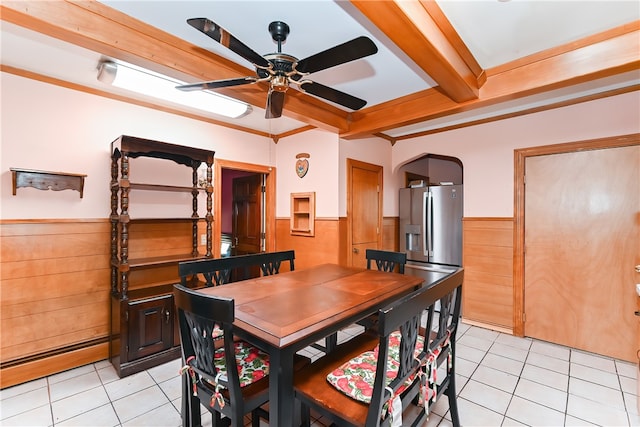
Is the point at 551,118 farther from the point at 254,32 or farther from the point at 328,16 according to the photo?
the point at 254,32

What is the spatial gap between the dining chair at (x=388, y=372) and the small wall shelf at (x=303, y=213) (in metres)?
2.17

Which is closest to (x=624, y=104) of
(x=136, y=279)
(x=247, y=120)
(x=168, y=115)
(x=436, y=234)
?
(x=436, y=234)

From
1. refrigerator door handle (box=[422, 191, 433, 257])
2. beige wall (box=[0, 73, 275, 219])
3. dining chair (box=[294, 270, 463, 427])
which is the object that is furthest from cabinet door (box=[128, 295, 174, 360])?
refrigerator door handle (box=[422, 191, 433, 257])

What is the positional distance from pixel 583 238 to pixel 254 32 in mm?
3533

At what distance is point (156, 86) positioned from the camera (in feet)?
7.95

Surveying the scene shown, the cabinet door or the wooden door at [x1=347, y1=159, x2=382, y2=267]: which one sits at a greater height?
the wooden door at [x1=347, y1=159, x2=382, y2=267]

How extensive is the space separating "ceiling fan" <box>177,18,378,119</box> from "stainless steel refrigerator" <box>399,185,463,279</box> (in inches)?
95.1

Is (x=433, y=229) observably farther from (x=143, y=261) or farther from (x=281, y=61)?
(x=143, y=261)

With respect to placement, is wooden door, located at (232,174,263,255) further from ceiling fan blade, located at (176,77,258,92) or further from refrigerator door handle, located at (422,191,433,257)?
ceiling fan blade, located at (176,77,258,92)

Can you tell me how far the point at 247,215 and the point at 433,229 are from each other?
273 cm

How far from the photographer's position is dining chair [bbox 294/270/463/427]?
3.87ft

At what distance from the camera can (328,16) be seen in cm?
175

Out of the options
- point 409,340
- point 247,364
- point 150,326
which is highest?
point 409,340

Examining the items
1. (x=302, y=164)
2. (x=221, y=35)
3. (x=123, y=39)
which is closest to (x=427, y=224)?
(x=302, y=164)
